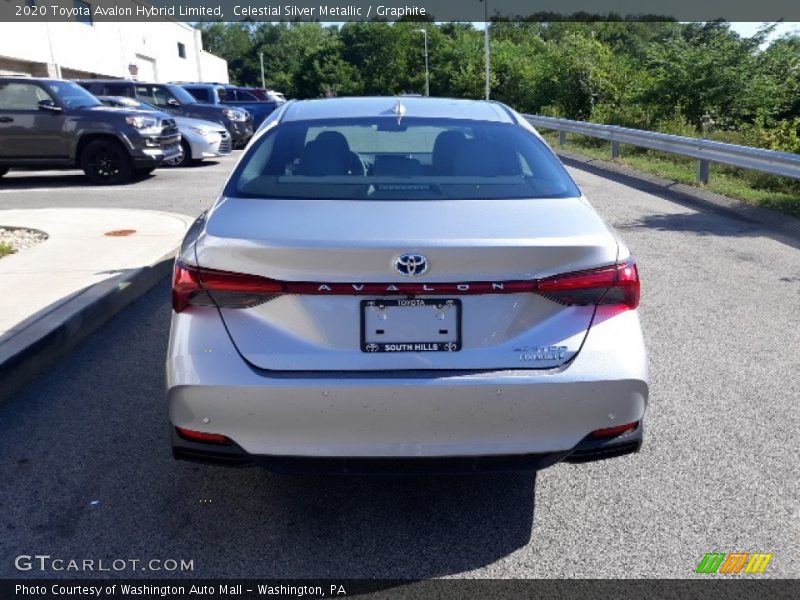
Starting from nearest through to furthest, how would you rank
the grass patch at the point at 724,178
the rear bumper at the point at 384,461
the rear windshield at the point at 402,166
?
the rear bumper at the point at 384,461 < the rear windshield at the point at 402,166 < the grass patch at the point at 724,178

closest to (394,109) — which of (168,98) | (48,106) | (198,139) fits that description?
(48,106)

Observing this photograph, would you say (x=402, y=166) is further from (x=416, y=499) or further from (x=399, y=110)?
(x=416, y=499)

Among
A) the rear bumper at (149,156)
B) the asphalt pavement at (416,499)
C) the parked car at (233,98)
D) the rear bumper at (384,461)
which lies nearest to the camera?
the rear bumper at (384,461)

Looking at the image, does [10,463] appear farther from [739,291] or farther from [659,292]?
[739,291]

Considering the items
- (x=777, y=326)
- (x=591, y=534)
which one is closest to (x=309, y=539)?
(x=591, y=534)

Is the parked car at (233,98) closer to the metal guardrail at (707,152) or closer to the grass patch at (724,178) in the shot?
the metal guardrail at (707,152)

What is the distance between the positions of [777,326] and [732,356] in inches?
33.4

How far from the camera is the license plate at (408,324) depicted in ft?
9.37

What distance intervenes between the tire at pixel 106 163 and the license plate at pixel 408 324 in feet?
42.2

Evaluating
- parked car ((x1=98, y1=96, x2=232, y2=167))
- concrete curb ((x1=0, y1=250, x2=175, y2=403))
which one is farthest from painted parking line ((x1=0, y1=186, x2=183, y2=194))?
concrete curb ((x1=0, y1=250, x2=175, y2=403))

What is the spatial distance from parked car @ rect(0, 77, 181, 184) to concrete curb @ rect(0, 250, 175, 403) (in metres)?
7.91

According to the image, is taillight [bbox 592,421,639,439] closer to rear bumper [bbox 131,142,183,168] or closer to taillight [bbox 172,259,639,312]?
taillight [bbox 172,259,639,312]

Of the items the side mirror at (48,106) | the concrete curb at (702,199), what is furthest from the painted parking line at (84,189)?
the concrete curb at (702,199)

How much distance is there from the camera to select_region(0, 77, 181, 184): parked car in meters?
14.1
